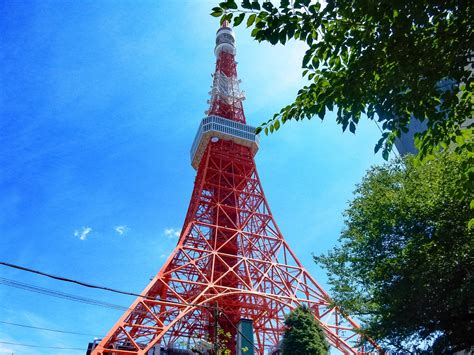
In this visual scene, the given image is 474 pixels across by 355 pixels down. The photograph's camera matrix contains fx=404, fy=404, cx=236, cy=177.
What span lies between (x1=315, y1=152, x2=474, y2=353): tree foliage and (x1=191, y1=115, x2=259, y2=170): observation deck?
1964 centimetres

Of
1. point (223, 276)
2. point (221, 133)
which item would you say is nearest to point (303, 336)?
point (223, 276)

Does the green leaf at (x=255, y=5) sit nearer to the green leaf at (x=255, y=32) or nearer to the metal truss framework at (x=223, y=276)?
the green leaf at (x=255, y=32)

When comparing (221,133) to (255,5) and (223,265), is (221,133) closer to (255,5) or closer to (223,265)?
(223,265)

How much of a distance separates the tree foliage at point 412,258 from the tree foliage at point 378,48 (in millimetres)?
4225

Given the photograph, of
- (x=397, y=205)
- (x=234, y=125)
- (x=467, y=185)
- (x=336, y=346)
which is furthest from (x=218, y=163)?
(x=467, y=185)

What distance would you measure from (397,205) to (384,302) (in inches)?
94.2

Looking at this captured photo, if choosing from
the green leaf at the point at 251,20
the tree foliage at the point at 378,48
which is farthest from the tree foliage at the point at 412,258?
the green leaf at the point at 251,20

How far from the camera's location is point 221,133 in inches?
1193

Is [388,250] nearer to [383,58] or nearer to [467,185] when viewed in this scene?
[467,185]

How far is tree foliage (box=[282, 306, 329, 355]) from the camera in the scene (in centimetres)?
1540

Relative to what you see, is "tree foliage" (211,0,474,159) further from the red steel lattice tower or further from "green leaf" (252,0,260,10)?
the red steel lattice tower

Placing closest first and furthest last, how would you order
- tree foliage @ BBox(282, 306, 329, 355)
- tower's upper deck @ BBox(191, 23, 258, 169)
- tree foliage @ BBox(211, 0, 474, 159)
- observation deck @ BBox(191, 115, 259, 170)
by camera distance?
tree foliage @ BBox(211, 0, 474, 159) < tree foliage @ BBox(282, 306, 329, 355) < observation deck @ BBox(191, 115, 259, 170) < tower's upper deck @ BBox(191, 23, 258, 169)

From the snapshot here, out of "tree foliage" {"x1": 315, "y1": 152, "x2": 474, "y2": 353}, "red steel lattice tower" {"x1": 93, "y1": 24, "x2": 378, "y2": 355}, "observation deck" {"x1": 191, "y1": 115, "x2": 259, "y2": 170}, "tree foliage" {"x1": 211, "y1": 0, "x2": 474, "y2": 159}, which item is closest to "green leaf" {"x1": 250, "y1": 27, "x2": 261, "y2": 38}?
"tree foliage" {"x1": 211, "y1": 0, "x2": 474, "y2": 159}

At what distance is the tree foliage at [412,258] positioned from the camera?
8.55 metres
